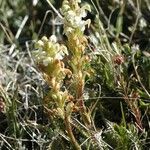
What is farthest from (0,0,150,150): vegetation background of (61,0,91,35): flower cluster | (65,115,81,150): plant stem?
(61,0,91,35): flower cluster

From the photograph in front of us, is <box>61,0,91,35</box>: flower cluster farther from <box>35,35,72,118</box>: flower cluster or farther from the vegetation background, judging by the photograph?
the vegetation background

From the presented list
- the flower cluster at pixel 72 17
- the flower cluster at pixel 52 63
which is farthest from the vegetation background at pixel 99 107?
the flower cluster at pixel 72 17

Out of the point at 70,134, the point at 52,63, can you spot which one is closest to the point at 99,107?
the point at 70,134

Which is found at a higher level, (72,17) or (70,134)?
(72,17)

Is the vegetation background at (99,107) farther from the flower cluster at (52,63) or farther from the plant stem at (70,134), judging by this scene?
the flower cluster at (52,63)

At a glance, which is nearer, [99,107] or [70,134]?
[70,134]

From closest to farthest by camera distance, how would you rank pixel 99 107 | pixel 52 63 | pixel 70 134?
pixel 52 63 < pixel 70 134 < pixel 99 107

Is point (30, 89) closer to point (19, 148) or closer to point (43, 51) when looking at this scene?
point (19, 148)

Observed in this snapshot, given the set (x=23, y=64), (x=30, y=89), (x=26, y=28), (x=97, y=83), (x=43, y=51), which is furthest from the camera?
(x=26, y=28)

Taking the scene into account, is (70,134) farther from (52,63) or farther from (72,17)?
(72,17)

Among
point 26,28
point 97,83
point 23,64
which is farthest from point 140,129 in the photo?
point 26,28

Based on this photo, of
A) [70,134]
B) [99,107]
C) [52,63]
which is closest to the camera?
[52,63]
